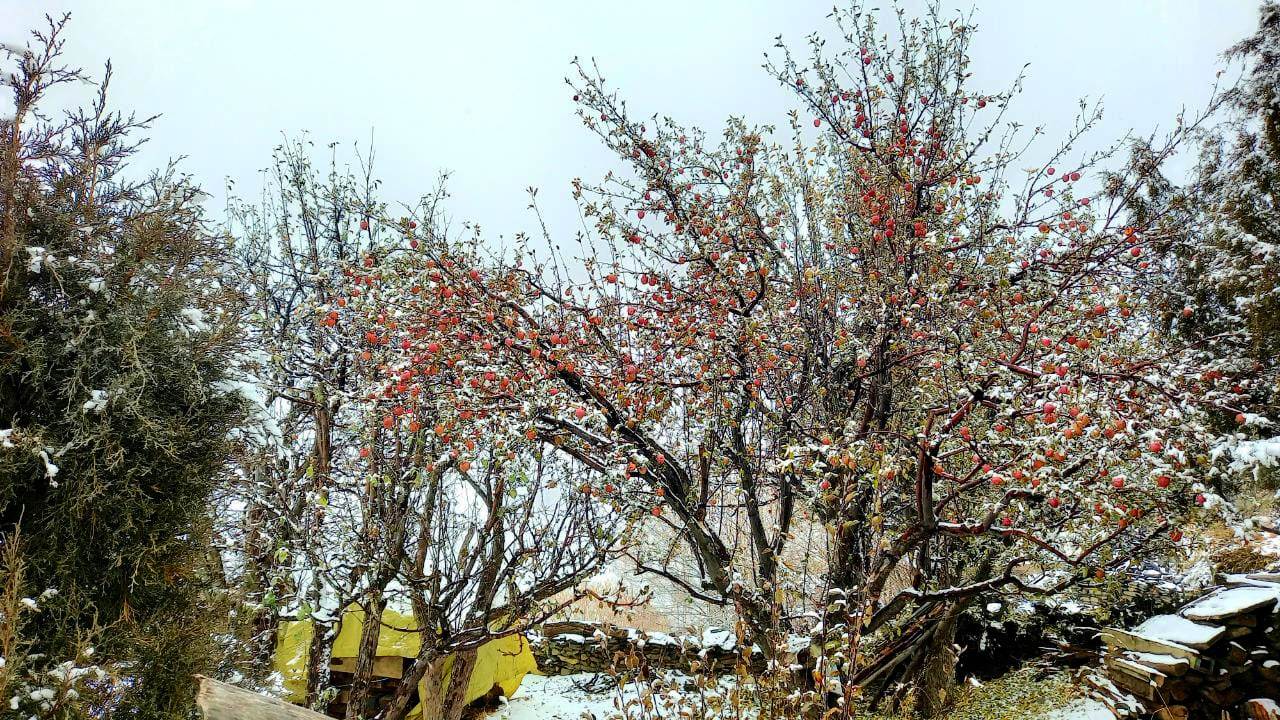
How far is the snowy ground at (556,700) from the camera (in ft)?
27.2

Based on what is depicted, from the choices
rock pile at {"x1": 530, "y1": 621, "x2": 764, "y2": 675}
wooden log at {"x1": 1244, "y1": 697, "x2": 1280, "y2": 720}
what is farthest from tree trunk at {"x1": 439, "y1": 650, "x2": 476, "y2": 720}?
wooden log at {"x1": 1244, "y1": 697, "x2": 1280, "y2": 720}

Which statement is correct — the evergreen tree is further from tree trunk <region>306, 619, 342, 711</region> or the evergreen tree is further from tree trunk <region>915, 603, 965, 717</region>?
tree trunk <region>915, 603, 965, 717</region>

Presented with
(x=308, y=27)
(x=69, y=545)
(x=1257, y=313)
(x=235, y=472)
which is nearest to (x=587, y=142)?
(x=235, y=472)

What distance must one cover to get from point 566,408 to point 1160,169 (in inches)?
619

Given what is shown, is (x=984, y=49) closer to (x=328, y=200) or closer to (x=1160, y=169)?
(x=328, y=200)

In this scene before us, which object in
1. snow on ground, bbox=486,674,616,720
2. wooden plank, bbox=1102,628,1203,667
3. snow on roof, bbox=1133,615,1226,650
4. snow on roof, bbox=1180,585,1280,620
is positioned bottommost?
snow on ground, bbox=486,674,616,720

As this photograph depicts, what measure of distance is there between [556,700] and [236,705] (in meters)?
8.08

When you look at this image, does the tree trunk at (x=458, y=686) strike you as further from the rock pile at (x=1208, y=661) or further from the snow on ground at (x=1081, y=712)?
the snow on ground at (x=1081, y=712)

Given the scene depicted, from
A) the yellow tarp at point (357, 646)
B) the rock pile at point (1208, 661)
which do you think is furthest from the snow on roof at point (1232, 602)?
the yellow tarp at point (357, 646)

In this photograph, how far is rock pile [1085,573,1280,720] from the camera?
4379mm

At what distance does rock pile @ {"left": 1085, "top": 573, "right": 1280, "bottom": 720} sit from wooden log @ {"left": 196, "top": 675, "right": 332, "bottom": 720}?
4.97m

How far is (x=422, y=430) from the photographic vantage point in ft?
16.1

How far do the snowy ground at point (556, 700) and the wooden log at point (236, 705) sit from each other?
6.23m

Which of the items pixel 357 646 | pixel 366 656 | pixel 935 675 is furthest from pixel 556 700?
pixel 935 675
